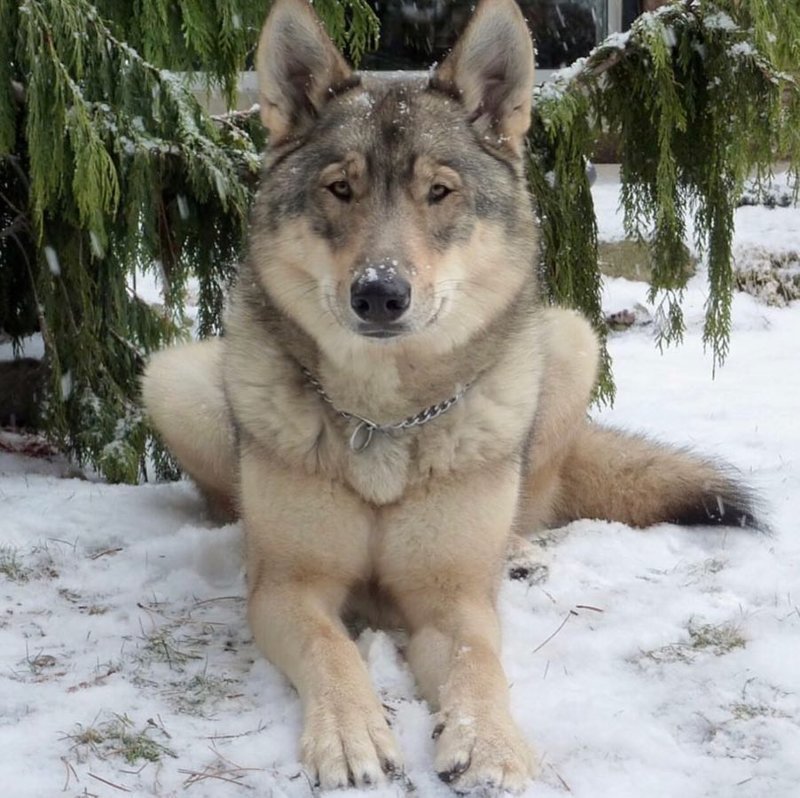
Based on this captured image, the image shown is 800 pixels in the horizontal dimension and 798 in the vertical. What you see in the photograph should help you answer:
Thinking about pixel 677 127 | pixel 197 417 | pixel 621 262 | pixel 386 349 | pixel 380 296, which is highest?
pixel 677 127

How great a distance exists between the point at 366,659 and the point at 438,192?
142 centimetres

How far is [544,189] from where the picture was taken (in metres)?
5.41

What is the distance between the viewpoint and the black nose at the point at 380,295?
3133mm

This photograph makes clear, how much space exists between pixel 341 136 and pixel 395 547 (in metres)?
1.29

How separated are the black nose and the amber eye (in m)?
0.39

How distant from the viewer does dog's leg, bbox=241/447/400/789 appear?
307 cm

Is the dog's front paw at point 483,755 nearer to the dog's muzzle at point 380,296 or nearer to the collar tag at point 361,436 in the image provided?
the collar tag at point 361,436

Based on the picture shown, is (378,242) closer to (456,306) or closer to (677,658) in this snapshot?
(456,306)

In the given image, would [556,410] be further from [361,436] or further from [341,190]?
[341,190]

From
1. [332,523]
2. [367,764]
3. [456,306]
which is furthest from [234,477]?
[367,764]

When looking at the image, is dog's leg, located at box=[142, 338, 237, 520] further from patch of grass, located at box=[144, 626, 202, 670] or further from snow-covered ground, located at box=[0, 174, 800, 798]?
patch of grass, located at box=[144, 626, 202, 670]

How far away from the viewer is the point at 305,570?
139 inches

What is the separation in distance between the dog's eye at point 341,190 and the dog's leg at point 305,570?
0.86 metres

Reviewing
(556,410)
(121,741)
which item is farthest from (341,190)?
(121,741)
